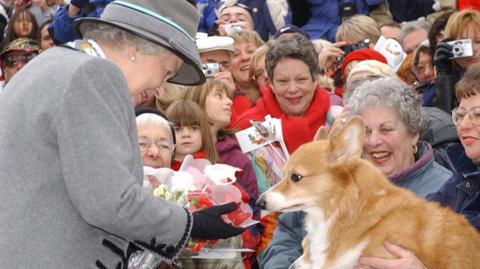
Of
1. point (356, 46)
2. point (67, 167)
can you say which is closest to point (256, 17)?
point (356, 46)

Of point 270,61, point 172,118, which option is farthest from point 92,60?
point 270,61

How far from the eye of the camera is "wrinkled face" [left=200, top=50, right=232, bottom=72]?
8141mm

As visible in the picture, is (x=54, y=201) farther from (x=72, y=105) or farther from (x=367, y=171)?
(x=367, y=171)

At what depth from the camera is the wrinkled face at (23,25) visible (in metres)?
10.8

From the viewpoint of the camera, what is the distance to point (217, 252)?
5.05 m

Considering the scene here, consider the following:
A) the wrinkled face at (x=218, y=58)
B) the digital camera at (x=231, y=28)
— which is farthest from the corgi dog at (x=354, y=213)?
the digital camera at (x=231, y=28)

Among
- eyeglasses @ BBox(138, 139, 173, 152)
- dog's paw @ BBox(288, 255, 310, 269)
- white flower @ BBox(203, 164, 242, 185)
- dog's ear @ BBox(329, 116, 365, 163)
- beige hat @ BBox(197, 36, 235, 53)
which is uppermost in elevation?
dog's ear @ BBox(329, 116, 365, 163)

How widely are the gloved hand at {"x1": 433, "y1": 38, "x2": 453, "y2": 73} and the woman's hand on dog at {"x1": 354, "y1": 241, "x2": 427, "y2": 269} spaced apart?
333cm

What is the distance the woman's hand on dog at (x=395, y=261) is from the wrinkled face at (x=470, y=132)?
2.50 feet

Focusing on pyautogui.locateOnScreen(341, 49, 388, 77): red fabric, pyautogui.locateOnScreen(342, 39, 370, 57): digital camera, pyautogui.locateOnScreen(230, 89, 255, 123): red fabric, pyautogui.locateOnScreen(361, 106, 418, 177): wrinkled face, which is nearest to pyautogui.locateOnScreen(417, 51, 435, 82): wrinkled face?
pyautogui.locateOnScreen(341, 49, 388, 77): red fabric

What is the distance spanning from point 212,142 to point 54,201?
3105mm

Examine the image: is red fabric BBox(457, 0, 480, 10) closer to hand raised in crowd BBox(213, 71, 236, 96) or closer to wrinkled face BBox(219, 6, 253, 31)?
wrinkled face BBox(219, 6, 253, 31)

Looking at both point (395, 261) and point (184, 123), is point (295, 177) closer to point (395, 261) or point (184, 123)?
point (395, 261)

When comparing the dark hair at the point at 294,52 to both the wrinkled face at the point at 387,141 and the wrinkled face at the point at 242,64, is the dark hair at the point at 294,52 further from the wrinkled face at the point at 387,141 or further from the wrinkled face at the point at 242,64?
the wrinkled face at the point at 387,141
